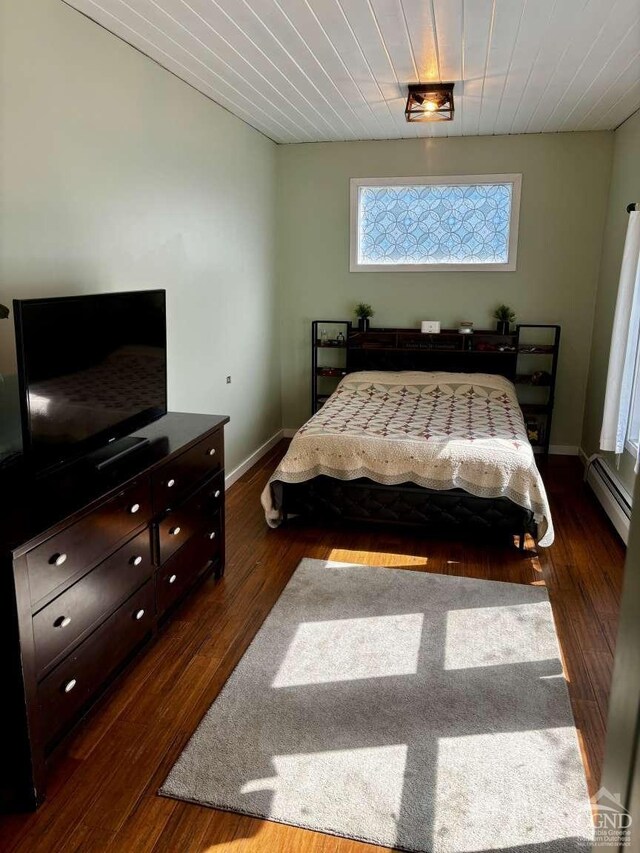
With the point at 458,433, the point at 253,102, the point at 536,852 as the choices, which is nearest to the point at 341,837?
the point at 536,852

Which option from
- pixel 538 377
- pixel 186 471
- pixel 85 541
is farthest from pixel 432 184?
pixel 85 541

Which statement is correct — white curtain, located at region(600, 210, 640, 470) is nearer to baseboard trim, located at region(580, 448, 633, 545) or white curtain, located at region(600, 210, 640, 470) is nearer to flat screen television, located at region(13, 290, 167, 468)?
baseboard trim, located at region(580, 448, 633, 545)

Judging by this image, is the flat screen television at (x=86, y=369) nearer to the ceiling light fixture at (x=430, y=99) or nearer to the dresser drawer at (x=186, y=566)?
the dresser drawer at (x=186, y=566)

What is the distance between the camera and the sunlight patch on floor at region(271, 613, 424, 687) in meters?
2.56

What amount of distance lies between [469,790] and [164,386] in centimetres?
210

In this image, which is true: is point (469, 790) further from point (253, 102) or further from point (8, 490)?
point (253, 102)

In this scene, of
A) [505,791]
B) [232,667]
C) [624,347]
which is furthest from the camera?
[624,347]

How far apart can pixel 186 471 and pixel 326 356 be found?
3.12 metres

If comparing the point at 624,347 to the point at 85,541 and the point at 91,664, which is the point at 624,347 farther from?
the point at 91,664

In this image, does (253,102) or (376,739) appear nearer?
(376,739)

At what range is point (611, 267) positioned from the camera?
185 inches

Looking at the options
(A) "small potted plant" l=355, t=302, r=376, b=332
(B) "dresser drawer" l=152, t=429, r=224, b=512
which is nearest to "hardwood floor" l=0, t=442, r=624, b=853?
(B) "dresser drawer" l=152, t=429, r=224, b=512

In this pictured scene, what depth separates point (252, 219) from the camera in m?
4.93

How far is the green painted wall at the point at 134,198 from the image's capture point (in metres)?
2.41
